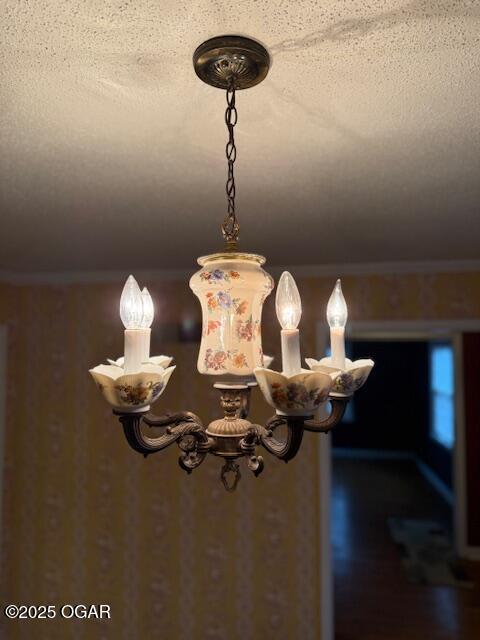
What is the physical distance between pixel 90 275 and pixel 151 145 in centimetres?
207

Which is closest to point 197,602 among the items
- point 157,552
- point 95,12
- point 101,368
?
point 157,552

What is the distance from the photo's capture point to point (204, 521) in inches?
118

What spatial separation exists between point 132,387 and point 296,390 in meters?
0.25

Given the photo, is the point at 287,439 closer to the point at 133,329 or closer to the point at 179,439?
the point at 179,439

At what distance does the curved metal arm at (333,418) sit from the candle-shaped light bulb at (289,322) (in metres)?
0.17

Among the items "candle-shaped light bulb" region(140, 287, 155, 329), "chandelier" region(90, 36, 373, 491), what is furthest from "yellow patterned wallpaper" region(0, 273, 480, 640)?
"candle-shaped light bulb" region(140, 287, 155, 329)

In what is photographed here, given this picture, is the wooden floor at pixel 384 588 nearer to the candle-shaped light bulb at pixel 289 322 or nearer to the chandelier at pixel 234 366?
the chandelier at pixel 234 366

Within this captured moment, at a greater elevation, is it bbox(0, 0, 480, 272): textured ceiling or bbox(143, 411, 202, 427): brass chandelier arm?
bbox(0, 0, 480, 272): textured ceiling

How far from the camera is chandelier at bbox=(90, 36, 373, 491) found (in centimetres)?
70

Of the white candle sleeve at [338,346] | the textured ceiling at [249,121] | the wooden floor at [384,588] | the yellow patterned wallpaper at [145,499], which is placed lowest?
the wooden floor at [384,588]

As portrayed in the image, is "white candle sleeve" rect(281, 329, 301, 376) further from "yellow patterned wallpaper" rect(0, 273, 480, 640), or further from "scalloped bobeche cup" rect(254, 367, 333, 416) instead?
"yellow patterned wallpaper" rect(0, 273, 480, 640)

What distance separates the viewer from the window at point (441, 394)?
659 cm

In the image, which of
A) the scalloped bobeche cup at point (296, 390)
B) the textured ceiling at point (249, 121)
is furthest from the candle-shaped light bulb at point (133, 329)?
the textured ceiling at point (249, 121)

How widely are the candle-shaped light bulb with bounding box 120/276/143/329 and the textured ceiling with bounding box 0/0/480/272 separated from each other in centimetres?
47
